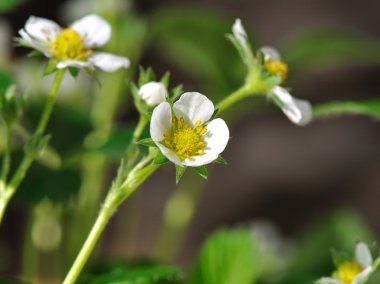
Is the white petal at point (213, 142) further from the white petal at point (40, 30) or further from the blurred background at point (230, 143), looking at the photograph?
the blurred background at point (230, 143)

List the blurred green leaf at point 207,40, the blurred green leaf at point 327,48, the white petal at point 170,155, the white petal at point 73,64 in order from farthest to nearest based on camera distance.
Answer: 1. the blurred green leaf at point 207,40
2. the blurred green leaf at point 327,48
3. the white petal at point 73,64
4. the white petal at point 170,155

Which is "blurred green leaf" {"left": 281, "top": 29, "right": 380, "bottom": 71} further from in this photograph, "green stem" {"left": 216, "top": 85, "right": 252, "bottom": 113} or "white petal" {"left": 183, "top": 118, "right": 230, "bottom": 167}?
"white petal" {"left": 183, "top": 118, "right": 230, "bottom": 167}

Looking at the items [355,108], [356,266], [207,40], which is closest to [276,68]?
[355,108]

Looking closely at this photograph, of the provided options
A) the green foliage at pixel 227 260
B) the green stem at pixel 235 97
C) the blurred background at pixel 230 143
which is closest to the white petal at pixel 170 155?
the green stem at pixel 235 97

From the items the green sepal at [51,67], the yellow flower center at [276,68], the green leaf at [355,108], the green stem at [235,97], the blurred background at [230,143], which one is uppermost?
the green sepal at [51,67]

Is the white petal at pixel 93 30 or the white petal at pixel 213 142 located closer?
the white petal at pixel 213 142

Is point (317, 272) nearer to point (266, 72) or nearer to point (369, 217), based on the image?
point (266, 72)

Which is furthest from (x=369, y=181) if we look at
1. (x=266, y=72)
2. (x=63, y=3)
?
(x=266, y=72)
